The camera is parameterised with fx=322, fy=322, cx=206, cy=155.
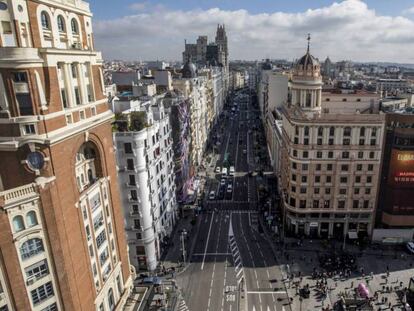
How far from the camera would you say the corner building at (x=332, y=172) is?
254 feet

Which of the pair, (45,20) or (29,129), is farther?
(45,20)

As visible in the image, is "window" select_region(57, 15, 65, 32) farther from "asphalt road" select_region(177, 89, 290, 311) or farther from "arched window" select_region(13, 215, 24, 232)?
"asphalt road" select_region(177, 89, 290, 311)

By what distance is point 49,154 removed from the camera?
30.4 meters

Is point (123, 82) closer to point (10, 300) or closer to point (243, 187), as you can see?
point (243, 187)

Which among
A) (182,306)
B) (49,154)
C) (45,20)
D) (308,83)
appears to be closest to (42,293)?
(49,154)

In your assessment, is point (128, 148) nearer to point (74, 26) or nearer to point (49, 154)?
point (74, 26)

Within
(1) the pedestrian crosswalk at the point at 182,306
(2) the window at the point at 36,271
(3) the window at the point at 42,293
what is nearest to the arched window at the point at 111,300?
(3) the window at the point at 42,293

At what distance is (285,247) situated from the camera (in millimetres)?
82125

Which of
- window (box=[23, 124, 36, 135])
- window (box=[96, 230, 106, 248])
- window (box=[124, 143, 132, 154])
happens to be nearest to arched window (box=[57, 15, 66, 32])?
window (box=[23, 124, 36, 135])

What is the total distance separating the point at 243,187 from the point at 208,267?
1979 inches

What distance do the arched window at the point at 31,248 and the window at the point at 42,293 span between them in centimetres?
388

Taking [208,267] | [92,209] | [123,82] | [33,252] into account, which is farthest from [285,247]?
[123,82]

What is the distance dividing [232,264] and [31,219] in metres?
53.8

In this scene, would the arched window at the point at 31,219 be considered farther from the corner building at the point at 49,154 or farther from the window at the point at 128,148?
the window at the point at 128,148
